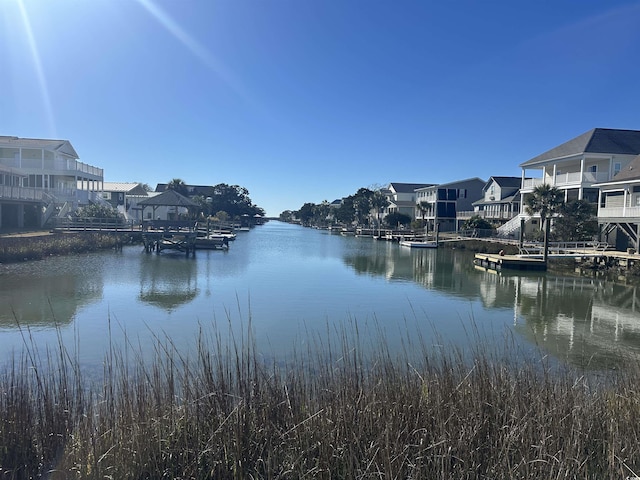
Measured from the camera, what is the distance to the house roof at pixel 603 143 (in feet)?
119

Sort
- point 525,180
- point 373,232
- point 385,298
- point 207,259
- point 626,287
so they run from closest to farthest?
1. point 385,298
2. point 626,287
3. point 207,259
4. point 525,180
5. point 373,232

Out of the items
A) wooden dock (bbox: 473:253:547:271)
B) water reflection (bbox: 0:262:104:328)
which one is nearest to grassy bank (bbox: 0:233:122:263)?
water reflection (bbox: 0:262:104:328)

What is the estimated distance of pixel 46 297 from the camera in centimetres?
1666

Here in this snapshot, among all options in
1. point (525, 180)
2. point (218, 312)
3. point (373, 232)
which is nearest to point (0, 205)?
point (218, 312)

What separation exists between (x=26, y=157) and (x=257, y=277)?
33.5 meters

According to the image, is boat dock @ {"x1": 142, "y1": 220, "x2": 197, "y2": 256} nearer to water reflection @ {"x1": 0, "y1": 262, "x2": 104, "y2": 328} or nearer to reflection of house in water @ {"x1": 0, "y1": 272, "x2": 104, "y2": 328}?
water reflection @ {"x1": 0, "y1": 262, "x2": 104, "y2": 328}

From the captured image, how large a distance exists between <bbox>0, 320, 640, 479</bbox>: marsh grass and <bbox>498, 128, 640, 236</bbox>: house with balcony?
32.0 meters

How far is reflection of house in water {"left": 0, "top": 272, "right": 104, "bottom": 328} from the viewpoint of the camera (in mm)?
13531

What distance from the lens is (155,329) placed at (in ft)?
42.2

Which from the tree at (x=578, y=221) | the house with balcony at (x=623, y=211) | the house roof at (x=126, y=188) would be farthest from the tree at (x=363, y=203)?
the house with balcony at (x=623, y=211)

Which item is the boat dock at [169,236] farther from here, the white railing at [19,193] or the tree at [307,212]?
the tree at [307,212]

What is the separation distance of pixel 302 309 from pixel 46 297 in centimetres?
890

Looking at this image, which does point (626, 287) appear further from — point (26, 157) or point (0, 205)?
point (26, 157)

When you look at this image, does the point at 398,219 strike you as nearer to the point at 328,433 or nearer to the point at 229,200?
the point at 229,200
